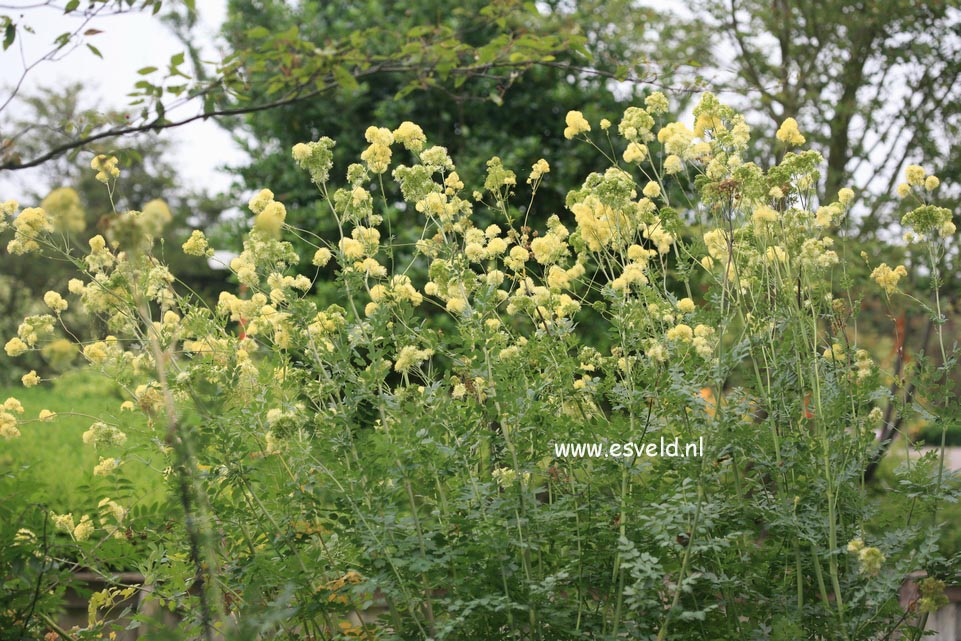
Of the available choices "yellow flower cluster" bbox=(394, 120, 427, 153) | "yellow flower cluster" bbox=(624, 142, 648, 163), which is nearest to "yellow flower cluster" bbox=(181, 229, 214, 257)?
"yellow flower cluster" bbox=(394, 120, 427, 153)

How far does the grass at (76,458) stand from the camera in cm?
275

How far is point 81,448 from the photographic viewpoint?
17.8 feet

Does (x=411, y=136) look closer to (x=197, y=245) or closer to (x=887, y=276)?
(x=197, y=245)

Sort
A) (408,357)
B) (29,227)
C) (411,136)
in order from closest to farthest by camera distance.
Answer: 1. (408,357)
2. (29,227)
3. (411,136)

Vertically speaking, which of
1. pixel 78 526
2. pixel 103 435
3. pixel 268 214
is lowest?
pixel 78 526

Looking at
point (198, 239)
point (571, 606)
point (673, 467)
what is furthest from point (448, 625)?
point (198, 239)

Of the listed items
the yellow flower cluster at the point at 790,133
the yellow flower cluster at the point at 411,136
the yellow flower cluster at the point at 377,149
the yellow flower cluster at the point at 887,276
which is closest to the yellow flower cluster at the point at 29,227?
the yellow flower cluster at the point at 377,149

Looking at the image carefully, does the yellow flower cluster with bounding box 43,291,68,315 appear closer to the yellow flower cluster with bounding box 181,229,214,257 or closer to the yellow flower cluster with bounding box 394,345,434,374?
the yellow flower cluster with bounding box 181,229,214,257

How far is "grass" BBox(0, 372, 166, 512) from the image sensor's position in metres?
2.75

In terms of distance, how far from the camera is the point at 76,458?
5.25m

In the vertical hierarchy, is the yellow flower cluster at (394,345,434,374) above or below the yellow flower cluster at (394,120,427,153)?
below

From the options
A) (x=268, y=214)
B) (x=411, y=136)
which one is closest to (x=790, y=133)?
(x=411, y=136)

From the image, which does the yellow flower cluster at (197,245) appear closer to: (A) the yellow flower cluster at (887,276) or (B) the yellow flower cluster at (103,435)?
(B) the yellow flower cluster at (103,435)

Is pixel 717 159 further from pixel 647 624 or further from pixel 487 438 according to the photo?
pixel 647 624
